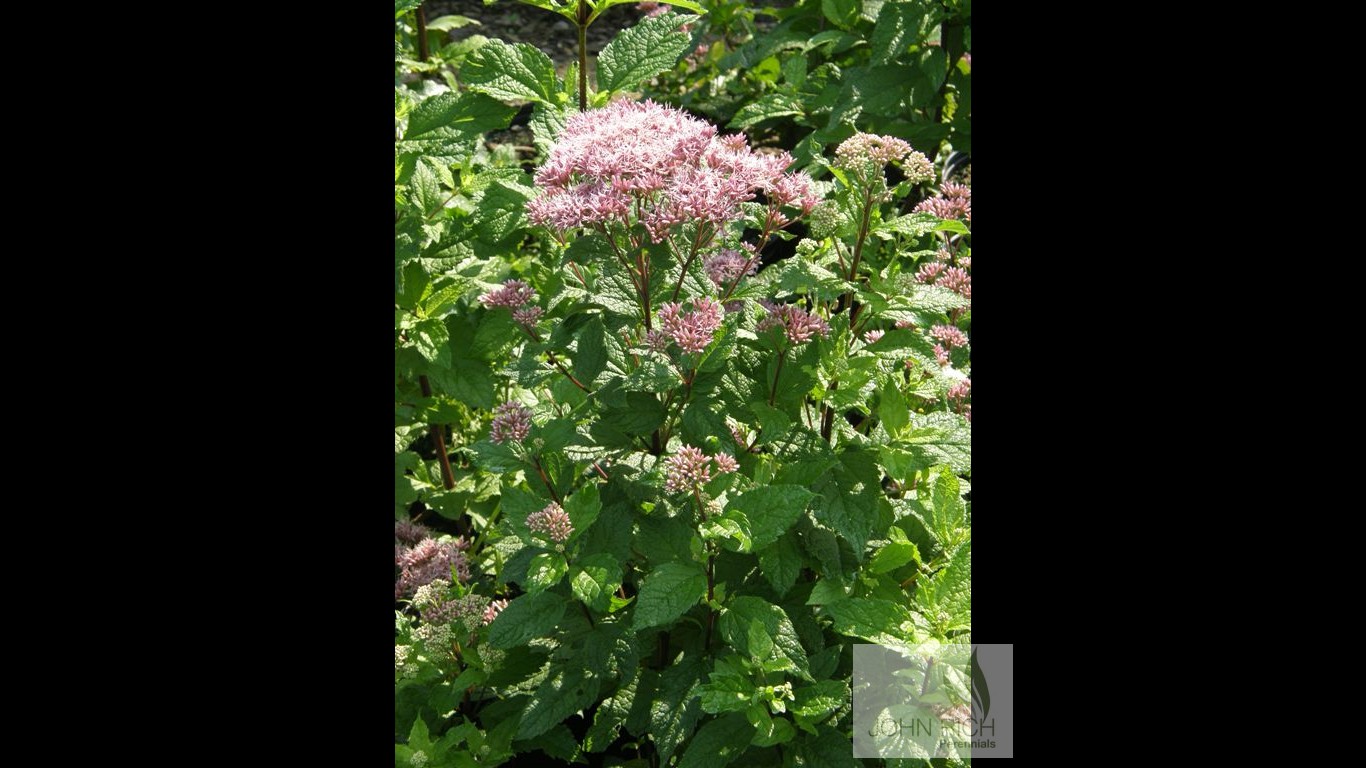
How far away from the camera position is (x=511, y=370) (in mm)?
1745

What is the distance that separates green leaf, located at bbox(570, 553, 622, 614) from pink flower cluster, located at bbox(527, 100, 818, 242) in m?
0.46

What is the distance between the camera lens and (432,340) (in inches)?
92.5

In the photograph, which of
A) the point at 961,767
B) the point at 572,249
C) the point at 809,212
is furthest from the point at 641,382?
the point at 961,767

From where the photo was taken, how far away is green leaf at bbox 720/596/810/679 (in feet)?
5.01

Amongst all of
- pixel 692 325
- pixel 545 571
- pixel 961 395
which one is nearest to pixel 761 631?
pixel 545 571

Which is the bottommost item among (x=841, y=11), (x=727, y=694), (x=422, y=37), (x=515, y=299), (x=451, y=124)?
(x=727, y=694)

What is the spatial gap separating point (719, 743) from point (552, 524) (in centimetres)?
40

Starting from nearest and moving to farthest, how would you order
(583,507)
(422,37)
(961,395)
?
(583,507) → (961,395) → (422,37)

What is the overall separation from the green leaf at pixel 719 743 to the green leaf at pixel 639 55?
1.19 meters

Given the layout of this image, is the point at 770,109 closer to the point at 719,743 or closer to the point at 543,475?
the point at 543,475

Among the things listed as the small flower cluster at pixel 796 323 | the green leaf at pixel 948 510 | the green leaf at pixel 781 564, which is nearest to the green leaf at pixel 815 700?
the green leaf at pixel 781 564

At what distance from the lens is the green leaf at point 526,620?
65.4 inches

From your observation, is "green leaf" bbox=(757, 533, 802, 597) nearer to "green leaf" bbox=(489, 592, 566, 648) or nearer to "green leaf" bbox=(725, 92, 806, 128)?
"green leaf" bbox=(489, 592, 566, 648)

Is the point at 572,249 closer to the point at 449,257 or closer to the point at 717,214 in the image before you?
the point at 717,214
